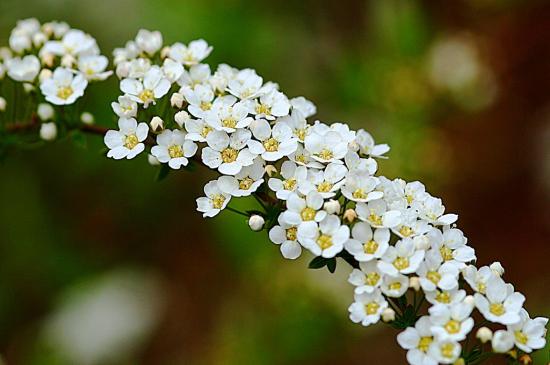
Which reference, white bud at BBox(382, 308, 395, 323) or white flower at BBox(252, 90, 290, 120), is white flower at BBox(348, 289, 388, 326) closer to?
white bud at BBox(382, 308, 395, 323)

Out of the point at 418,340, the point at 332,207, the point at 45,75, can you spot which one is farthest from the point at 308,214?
the point at 45,75

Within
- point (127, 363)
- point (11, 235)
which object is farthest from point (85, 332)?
point (11, 235)

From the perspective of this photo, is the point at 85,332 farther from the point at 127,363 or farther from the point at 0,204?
the point at 0,204

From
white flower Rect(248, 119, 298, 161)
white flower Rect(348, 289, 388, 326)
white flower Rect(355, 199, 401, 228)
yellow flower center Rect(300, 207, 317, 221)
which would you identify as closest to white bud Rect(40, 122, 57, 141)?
white flower Rect(248, 119, 298, 161)

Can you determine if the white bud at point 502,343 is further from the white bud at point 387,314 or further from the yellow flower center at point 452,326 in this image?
the white bud at point 387,314

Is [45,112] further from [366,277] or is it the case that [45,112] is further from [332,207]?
[366,277]

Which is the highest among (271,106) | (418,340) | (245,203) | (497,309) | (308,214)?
(245,203)
